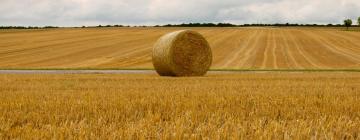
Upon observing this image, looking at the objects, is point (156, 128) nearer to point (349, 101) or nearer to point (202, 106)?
point (202, 106)

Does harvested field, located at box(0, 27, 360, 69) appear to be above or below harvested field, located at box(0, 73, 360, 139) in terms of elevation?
below

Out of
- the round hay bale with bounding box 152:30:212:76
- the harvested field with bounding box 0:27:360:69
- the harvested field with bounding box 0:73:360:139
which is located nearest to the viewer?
the harvested field with bounding box 0:73:360:139

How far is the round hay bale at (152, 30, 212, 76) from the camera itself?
19.9m

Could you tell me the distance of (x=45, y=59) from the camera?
1470 inches

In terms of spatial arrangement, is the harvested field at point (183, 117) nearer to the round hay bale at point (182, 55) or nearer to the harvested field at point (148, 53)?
the round hay bale at point (182, 55)

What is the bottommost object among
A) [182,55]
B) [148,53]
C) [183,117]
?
[148,53]

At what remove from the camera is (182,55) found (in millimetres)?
20406

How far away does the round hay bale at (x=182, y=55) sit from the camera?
65.3 ft

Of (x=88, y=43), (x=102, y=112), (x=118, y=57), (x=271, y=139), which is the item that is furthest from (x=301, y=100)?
(x=88, y=43)

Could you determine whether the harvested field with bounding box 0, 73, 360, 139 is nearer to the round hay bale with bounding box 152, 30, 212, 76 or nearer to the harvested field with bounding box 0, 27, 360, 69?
the round hay bale with bounding box 152, 30, 212, 76

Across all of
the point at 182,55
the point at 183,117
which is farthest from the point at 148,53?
the point at 183,117

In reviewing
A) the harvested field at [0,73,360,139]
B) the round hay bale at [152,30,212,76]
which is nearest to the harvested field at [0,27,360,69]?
the round hay bale at [152,30,212,76]

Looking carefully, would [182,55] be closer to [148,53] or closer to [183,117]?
[183,117]

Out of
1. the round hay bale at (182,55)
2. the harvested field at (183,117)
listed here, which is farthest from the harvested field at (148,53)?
the harvested field at (183,117)
